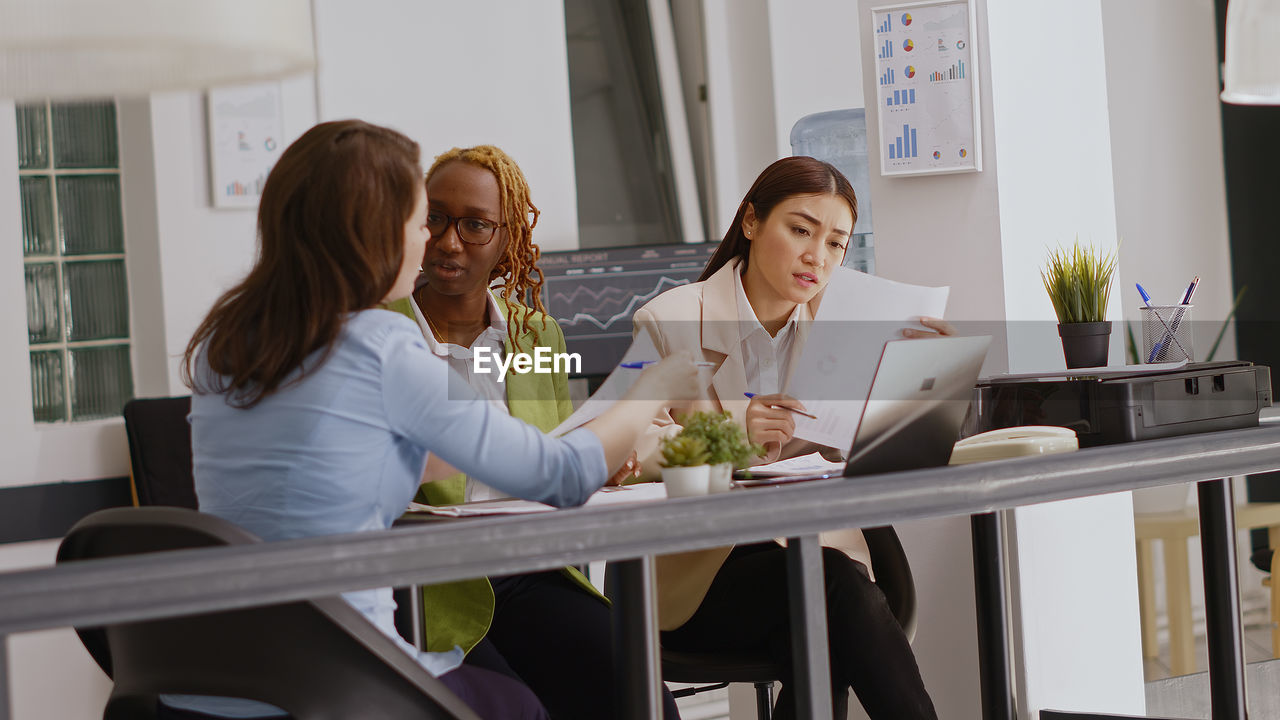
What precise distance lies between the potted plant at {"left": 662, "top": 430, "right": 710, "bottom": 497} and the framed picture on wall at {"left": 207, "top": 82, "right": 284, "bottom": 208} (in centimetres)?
288

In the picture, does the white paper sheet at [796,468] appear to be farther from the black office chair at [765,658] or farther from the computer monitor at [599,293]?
the computer monitor at [599,293]

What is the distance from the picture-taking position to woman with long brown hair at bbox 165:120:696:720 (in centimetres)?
120

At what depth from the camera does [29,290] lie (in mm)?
3775

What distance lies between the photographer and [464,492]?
75.0 inches

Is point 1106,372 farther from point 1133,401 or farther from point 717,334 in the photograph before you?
point 717,334

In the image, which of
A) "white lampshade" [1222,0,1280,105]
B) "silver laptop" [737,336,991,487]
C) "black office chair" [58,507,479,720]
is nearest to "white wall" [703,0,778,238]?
"white lampshade" [1222,0,1280,105]

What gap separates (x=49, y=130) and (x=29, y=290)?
519mm

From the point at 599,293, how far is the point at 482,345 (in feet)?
7.73

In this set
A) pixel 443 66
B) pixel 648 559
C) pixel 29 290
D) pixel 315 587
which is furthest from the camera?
pixel 443 66

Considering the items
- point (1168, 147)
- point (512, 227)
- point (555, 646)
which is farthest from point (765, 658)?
point (1168, 147)

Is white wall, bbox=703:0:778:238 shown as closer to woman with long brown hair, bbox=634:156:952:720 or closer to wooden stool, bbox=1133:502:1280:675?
wooden stool, bbox=1133:502:1280:675

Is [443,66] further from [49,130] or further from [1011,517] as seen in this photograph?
[1011,517]

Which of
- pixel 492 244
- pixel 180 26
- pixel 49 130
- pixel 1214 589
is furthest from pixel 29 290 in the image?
pixel 1214 589

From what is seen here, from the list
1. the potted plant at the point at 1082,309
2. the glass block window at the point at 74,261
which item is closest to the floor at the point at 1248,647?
the potted plant at the point at 1082,309
